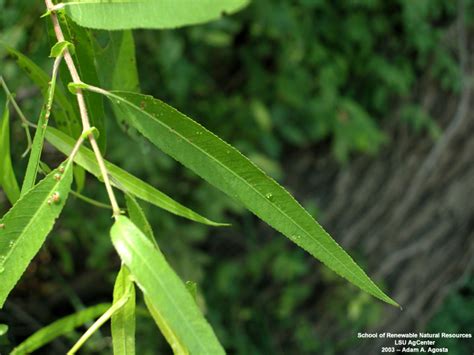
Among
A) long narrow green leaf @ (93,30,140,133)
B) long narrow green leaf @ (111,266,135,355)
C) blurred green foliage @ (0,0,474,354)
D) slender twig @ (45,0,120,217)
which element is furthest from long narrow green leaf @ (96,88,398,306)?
blurred green foliage @ (0,0,474,354)

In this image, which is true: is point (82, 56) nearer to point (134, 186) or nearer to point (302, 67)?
point (134, 186)

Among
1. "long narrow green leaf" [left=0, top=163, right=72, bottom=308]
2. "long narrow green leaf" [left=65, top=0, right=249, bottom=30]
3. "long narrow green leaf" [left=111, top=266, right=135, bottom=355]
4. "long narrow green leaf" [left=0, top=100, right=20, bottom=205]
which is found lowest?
"long narrow green leaf" [left=111, top=266, right=135, bottom=355]

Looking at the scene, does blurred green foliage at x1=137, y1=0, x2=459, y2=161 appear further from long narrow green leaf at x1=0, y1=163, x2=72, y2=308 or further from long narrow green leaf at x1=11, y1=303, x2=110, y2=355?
long narrow green leaf at x1=0, y1=163, x2=72, y2=308

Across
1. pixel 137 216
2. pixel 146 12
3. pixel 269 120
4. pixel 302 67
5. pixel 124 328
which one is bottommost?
pixel 124 328

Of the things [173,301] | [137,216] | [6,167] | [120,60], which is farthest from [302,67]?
[173,301]

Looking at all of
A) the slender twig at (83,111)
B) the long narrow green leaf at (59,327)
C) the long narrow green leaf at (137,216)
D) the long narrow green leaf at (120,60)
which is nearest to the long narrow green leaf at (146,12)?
the slender twig at (83,111)

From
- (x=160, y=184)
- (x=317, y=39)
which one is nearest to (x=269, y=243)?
(x=160, y=184)

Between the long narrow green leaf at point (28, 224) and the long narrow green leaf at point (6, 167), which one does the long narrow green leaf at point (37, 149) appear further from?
the long narrow green leaf at point (6, 167)
